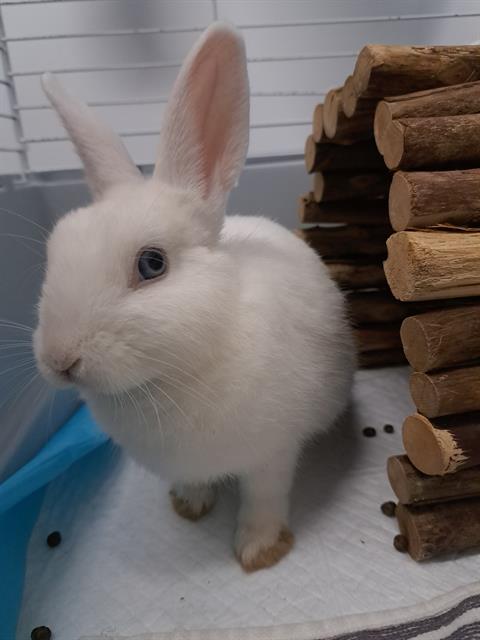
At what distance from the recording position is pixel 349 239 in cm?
190

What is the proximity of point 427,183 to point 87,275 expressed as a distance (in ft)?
1.96

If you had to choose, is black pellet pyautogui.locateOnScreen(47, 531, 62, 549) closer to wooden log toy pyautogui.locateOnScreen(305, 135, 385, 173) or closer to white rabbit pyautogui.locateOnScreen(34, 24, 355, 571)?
white rabbit pyautogui.locateOnScreen(34, 24, 355, 571)

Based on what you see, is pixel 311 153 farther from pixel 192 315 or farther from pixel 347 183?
pixel 192 315

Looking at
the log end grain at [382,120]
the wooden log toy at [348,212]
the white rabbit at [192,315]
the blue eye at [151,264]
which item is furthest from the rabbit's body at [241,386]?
the wooden log toy at [348,212]

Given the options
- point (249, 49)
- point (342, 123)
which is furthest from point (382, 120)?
point (249, 49)

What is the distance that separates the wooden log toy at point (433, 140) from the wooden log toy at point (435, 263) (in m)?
0.15

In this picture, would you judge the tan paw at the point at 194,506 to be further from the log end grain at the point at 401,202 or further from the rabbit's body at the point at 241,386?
the log end grain at the point at 401,202

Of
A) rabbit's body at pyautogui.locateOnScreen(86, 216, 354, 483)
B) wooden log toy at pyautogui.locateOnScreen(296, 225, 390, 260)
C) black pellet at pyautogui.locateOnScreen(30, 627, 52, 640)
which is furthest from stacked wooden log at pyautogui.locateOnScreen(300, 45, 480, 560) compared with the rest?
black pellet at pyautogui.locateOnScreen(30, 627, 52, 640)

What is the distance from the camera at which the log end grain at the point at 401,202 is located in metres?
1.02

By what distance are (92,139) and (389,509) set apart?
1043 millimetres

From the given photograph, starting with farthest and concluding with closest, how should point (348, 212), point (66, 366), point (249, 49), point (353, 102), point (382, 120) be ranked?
Answer: 1. point (249, 49)
2. point (348, 212)
3. point (353, 102)
4. point (382, 120)
5. point (66, 366)

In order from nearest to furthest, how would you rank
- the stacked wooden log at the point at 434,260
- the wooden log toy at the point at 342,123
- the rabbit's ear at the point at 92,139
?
the stacked wooden log at the point at 434,260
the rabbit's ear at the point at 92,139
the wooden log toy at the point at 342,123

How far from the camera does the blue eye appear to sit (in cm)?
98

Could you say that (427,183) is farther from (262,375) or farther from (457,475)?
(457,475)
